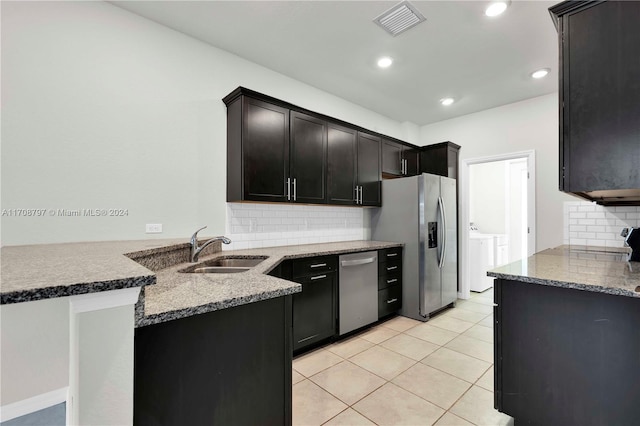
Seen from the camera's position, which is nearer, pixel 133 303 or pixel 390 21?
pixel 133 303

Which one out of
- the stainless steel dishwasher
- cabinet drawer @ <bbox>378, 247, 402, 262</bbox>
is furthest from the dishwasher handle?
cabinet drawer @ <bbox>378, 247, 402, 262</bbox>

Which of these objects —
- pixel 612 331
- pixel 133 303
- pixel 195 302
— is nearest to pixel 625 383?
pixel 612 331

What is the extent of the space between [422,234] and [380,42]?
2.18 meters

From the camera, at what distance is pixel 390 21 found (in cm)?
235

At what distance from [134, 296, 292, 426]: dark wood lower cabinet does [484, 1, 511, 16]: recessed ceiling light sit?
2.60 metres

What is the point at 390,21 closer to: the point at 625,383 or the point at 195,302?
the point at 195,302

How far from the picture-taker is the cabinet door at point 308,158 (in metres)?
2.96

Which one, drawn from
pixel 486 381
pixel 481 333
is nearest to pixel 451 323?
pixel 481 333

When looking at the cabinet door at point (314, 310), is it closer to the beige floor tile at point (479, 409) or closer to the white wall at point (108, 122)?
the white wall at point (108, 122)

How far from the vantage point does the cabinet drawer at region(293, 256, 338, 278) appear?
2639mm

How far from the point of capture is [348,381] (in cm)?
225

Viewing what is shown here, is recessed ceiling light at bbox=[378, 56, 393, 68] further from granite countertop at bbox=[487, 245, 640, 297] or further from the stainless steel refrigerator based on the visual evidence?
granite countertop at bbox=[487, 245, 640, 297]

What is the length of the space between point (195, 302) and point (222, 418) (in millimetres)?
478

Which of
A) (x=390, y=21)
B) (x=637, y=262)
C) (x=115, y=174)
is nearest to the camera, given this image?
(x=637, y=262)
